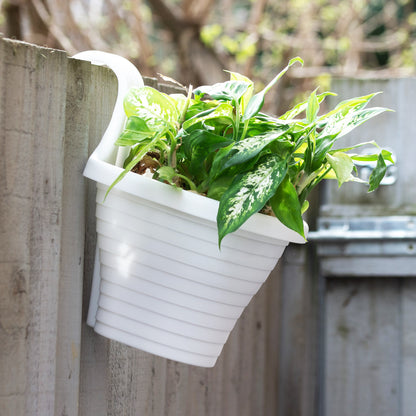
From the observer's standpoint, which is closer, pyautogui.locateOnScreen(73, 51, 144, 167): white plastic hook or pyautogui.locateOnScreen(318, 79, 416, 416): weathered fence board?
pyautogui.locateOnScreen(73, 51, 144, 167): white plastic hook

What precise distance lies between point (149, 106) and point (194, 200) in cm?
16

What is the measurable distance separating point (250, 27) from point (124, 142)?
3551mm

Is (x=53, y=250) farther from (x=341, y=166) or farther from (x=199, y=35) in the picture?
(x=199, y=35)

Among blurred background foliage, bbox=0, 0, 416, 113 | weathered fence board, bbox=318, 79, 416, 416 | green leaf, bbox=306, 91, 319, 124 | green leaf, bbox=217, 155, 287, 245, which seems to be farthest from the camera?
blurred background foliage, bbox=0, 0, 416, 113

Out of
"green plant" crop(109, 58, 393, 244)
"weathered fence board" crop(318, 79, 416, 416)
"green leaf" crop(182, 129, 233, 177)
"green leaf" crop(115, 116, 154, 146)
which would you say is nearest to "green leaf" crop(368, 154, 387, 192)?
"green plant" crop(109, 58, 393, 244)

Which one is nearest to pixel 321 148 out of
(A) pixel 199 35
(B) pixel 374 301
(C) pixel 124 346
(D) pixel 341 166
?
(D) pixel 341 166

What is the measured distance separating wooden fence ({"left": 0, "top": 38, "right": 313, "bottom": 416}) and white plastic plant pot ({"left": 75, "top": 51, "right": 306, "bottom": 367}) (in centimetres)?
7

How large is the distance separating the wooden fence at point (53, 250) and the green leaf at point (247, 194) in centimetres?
28

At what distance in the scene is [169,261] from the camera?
975mm

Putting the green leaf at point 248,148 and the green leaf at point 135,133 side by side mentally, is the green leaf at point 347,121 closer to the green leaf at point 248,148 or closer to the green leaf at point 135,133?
the green leaf at point 248,148

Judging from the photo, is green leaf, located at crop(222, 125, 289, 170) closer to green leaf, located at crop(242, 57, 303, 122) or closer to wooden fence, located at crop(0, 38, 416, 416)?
green leaf, located at crop(242, 57, 303, 122)

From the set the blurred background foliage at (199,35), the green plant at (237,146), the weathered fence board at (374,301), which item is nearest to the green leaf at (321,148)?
the green plant at (237,146)

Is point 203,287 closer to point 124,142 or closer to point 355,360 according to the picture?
point 124,142

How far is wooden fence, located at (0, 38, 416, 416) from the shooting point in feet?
3.13
